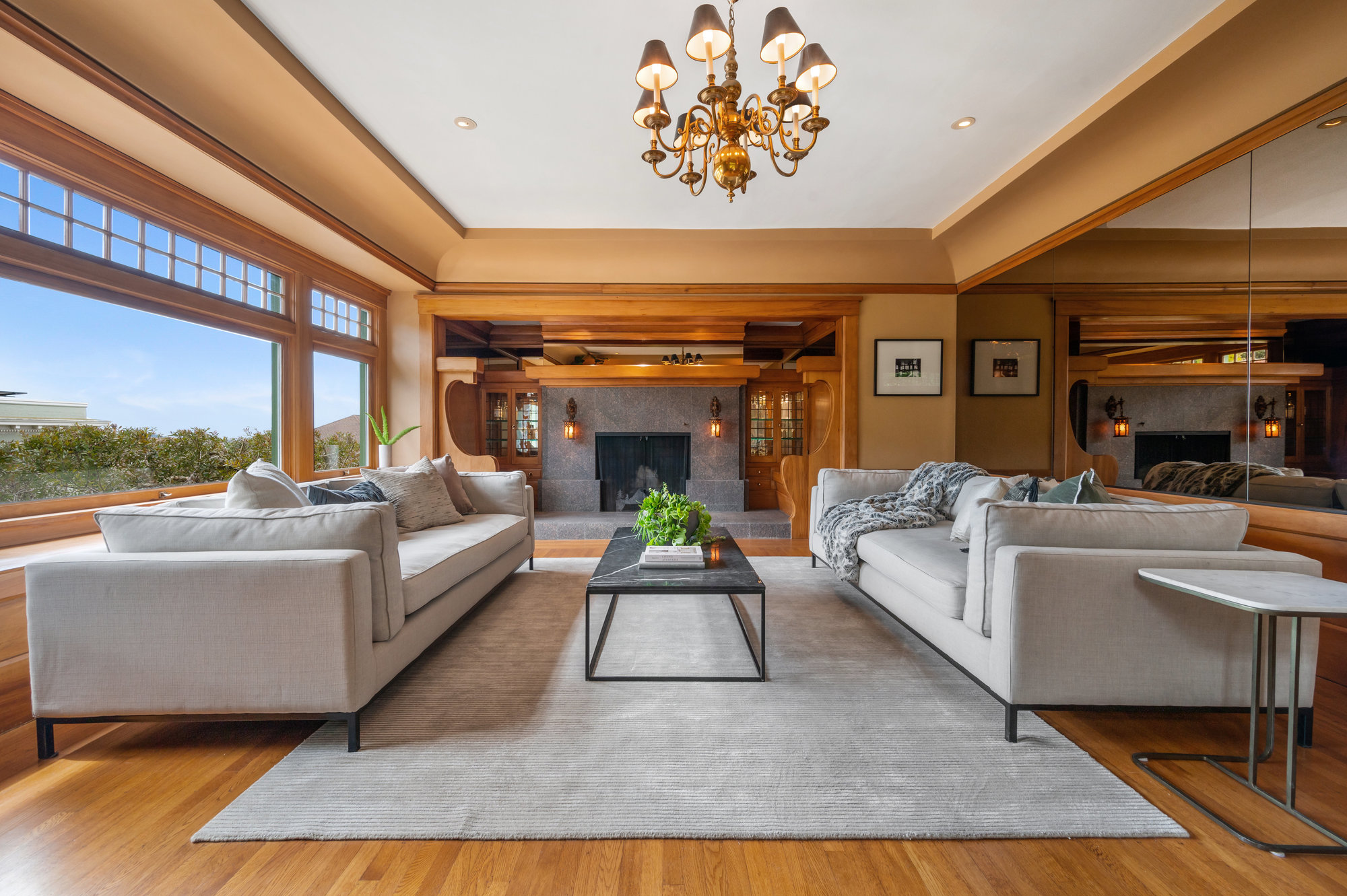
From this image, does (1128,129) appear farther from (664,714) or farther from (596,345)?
(596,345)

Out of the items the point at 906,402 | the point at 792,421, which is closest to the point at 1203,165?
the point at 906,402

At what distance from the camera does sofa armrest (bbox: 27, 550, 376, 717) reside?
153 cm

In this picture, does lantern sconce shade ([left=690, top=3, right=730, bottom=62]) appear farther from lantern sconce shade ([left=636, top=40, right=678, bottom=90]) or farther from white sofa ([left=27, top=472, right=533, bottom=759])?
white sofa ([left=27, top=472, right=533, bottom=759])

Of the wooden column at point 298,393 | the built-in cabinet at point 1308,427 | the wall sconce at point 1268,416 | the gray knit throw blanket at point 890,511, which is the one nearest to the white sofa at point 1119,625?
the built-in cabinet at point 1308,427

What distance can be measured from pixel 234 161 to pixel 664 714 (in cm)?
337

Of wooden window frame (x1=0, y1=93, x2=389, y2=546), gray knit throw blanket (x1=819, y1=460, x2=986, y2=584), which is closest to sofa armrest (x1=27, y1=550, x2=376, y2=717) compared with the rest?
wooden window frame (x1=0, y1=93, x2=389, y2=546)

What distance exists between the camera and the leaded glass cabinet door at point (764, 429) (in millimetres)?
6984

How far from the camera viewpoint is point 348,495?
2654 mm

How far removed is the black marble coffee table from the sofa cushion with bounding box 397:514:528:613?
25.8 inches

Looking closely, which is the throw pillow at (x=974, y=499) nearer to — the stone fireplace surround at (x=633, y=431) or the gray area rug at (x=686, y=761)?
the gray area rug at (x=686, y=761)

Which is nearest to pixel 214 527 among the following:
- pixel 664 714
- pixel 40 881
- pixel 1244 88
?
pixel 40 881

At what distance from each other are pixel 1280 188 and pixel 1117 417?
1.46 metres

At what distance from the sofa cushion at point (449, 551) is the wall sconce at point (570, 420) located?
10.0ft

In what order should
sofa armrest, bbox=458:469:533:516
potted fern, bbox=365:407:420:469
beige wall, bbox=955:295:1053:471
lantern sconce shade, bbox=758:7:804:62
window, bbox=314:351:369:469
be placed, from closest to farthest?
lantern sconce shade, bbox=758:7:804:62 < sofa armrest, bbox=458:469:533:516 < window, bbox=314:351:369:469 < beige wall, bbox=955:295:1053:471 < potted fern, bbox=365:407:420:469
